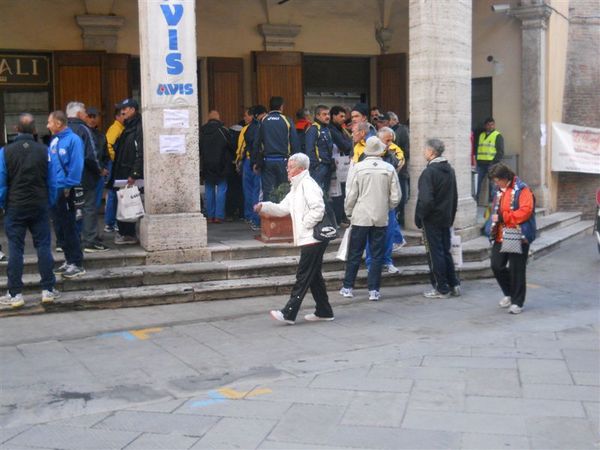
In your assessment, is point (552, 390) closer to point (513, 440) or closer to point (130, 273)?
point (513, 440)

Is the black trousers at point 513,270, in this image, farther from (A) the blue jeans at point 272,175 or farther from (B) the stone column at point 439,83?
(A) the blue jeans at point 272,175

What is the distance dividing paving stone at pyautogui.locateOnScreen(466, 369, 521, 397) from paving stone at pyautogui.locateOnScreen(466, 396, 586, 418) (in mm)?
136

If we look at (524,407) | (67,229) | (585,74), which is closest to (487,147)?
(585,74)

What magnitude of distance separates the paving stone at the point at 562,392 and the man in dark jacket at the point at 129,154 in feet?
19.0

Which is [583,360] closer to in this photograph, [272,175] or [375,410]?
[375,410]

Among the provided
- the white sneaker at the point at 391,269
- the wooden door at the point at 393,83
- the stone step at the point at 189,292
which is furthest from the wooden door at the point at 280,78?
the stone step at the point at 189,292

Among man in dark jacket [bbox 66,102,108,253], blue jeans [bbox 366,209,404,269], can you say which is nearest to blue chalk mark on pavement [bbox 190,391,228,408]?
blue jeans [bbox 366,209,404,269]

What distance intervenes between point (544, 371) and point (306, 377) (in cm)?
187

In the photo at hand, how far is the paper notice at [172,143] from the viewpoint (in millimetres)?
9789

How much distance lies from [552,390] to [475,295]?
3881 millimetres

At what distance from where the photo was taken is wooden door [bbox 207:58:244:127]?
15711 millimetres

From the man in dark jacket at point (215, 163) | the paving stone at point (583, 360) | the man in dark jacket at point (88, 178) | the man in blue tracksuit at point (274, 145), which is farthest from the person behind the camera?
the man in dark jacket at point (215, 163)

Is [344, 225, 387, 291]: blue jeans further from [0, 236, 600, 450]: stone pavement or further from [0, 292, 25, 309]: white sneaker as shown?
[0, 292, 25, 309]: white sneaker

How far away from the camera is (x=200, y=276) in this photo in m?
9.66
